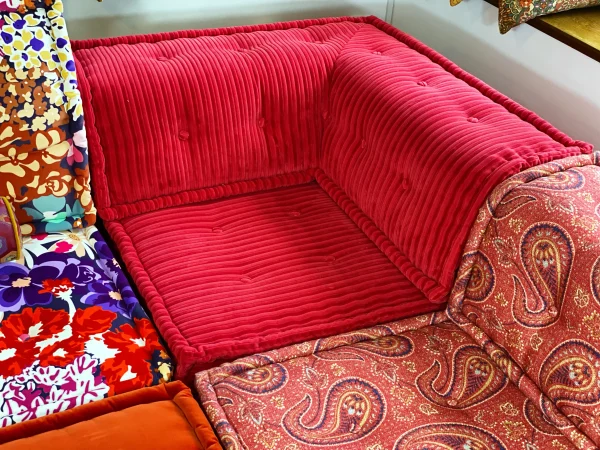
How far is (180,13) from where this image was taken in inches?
81.7

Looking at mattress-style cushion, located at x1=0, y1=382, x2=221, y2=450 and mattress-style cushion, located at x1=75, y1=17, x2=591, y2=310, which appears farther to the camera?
mattress-style cushion, located at x1=75, y1=17, x2=591, y2=310

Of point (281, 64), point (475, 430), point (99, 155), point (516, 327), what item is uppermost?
point (281, 64)

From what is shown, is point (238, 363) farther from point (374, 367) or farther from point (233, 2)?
point (233, 2)

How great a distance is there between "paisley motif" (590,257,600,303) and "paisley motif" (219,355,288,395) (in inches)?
23.7

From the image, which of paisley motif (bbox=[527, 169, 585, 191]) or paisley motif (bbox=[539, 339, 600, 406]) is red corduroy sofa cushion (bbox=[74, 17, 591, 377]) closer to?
paisley motif (bbox=[527, 169, 585, 191])

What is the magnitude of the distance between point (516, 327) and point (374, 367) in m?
0.29

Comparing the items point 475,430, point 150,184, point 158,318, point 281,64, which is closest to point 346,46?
point 281,64

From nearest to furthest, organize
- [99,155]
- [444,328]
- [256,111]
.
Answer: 1. [444,328]
2. [99,155]
3. [256,111]

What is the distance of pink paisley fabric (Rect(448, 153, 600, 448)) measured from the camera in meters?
1.28

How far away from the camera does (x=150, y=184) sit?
1.78 metres

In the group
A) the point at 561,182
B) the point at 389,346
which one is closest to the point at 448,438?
the point at 389,346

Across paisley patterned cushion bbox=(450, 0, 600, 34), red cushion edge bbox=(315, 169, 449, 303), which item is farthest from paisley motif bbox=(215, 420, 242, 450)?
paisley patterned cushion bbox=(450, 0, 600, 34)

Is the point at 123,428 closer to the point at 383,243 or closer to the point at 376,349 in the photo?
the point at 376,349

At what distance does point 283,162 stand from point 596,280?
0.90 m
